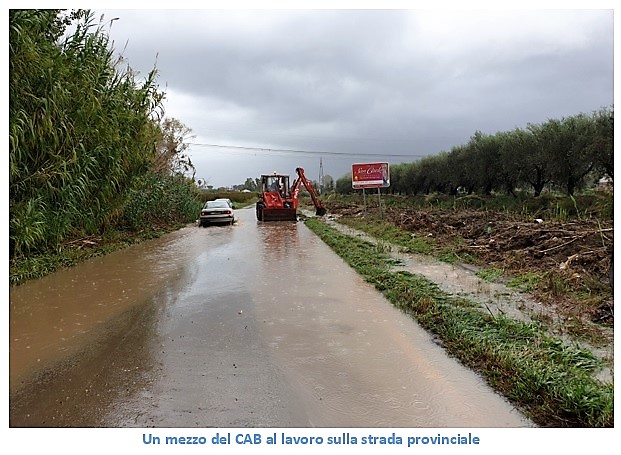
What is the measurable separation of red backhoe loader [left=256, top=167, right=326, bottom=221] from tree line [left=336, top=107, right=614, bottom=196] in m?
10.9

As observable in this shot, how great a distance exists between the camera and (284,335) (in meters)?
5.04

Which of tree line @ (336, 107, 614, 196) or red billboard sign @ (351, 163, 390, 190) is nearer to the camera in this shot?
tree line @ (336, 107, 614, 196)

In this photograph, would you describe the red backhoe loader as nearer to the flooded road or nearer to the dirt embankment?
the dirt embankment

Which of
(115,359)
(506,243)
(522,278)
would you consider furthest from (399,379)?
(506,243)

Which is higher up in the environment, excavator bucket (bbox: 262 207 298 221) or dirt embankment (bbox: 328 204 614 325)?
excavator bucket (bbox: 262 207 298 221)

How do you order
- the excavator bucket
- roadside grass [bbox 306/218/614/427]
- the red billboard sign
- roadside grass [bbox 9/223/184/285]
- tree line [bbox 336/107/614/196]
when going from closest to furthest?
roadside grass [bbox 306/218/614/427], roadside grass [bbox 9/223/184/285], tree line [bbox 336/107/614/196], the red billboard sign, the excavator bucket

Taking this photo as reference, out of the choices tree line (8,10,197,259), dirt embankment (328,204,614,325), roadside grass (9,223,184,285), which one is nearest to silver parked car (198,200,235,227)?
roadside grass (9,223,184,285)

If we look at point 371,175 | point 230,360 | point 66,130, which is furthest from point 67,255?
point 371,175

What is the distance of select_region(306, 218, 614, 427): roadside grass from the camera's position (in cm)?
312

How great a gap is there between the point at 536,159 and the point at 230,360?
21.0 m

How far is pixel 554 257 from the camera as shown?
8320mm

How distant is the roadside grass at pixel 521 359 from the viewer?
3121 millimetres

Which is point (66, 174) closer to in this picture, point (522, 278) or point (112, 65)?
point (112, 65)

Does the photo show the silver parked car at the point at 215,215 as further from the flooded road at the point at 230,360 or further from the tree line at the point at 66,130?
the flooded road at the point at 230,360
